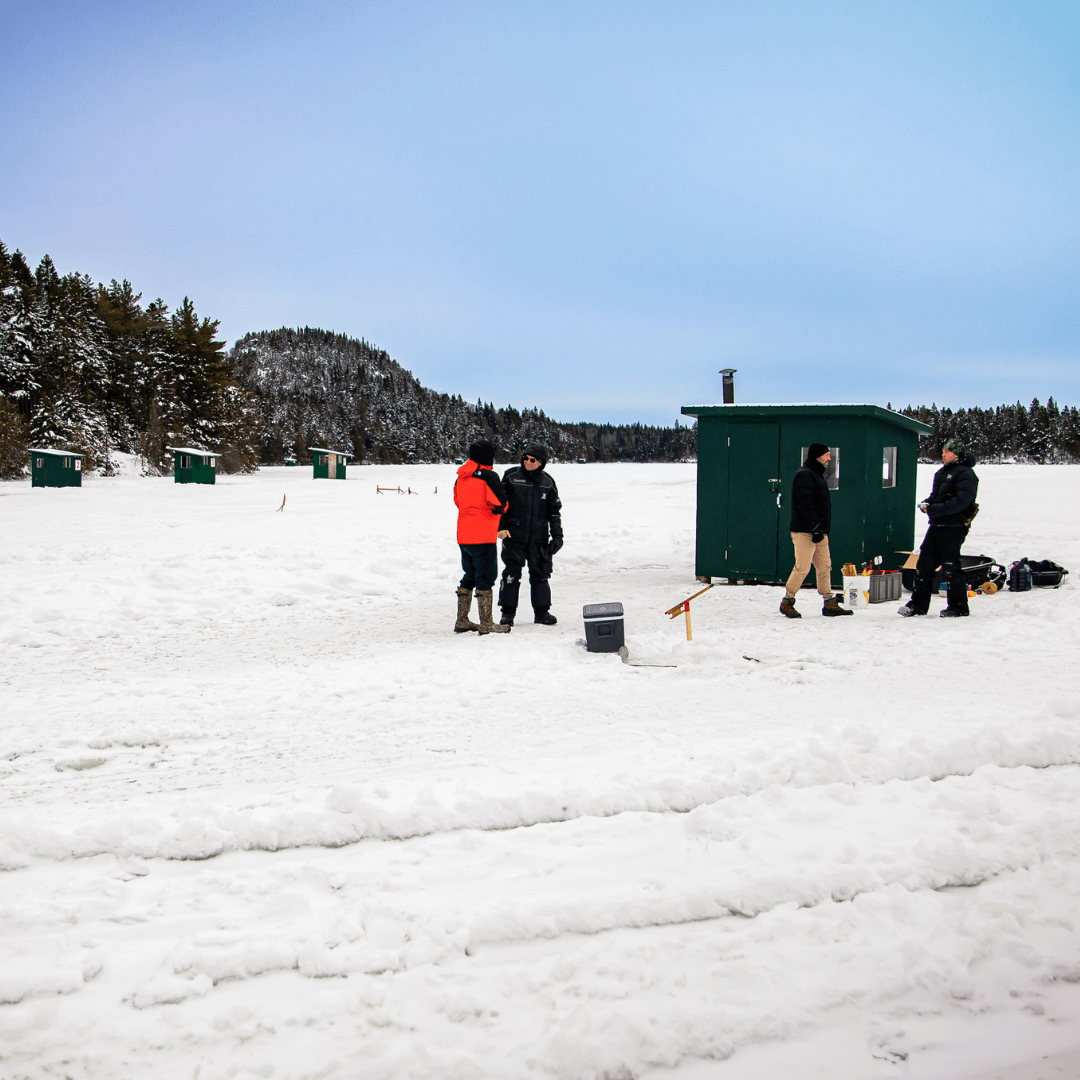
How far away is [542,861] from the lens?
10.7 feet

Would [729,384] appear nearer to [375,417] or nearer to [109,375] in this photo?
[109,375]

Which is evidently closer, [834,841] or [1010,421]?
[834,841]

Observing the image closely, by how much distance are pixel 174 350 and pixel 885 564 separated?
173 ft

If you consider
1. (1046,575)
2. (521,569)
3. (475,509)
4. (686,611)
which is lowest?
(686,611)

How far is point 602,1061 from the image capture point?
2227 millimetres

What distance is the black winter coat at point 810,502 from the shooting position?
351 inches

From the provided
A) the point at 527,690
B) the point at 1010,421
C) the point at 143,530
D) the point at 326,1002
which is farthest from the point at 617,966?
the point at 1010,421

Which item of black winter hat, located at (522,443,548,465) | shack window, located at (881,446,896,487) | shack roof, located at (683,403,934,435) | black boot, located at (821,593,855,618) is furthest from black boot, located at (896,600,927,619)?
black winter hat, located at (522,443,548,465)

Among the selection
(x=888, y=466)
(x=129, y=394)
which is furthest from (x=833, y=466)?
(x=129, y=394)

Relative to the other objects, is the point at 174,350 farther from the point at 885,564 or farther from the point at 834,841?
the point at 834,841

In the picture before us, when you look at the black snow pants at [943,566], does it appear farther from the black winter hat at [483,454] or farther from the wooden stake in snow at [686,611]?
the black winter hat at [483,454]

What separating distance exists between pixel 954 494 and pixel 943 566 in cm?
82

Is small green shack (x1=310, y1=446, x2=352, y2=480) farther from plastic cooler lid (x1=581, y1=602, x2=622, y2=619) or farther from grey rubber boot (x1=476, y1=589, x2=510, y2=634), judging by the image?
plastic cooler lid (x1=581, y1=602, x2=622, y2=619)

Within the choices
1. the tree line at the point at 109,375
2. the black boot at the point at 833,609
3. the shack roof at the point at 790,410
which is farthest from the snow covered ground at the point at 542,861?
the tree line at the point at 109,375
